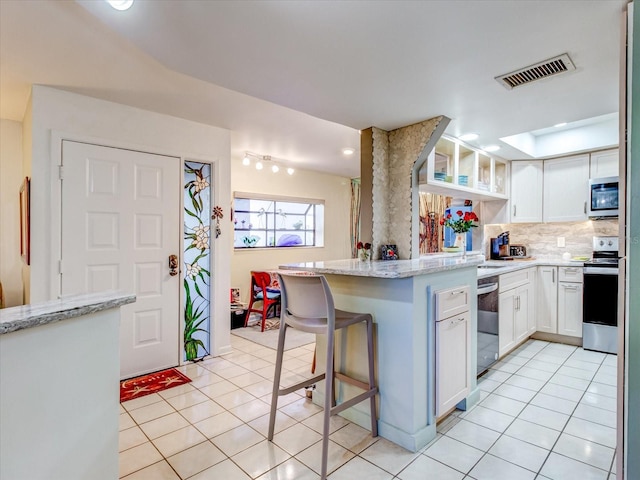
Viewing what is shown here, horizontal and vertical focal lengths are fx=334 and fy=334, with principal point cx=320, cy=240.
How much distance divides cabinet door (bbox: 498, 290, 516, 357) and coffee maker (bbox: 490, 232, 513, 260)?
4.55ft

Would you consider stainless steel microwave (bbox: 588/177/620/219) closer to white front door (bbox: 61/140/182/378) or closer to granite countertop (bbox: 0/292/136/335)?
white front door (bbox: 61/140/182/378)

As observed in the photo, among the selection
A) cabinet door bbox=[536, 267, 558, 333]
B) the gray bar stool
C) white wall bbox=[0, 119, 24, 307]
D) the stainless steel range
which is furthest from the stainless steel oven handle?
white wall bbox=[0, 119, 24, 307]

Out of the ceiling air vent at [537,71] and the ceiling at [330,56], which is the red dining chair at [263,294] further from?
the ceiling air vent at [537,71]

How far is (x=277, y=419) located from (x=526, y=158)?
4.23 meters

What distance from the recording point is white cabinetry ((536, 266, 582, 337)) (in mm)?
3752

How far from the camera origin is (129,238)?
117 inches

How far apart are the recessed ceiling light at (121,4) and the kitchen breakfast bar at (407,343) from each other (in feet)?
5.08

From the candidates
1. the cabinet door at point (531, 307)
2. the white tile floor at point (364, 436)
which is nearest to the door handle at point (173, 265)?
the white tile floor at point (364, 436)

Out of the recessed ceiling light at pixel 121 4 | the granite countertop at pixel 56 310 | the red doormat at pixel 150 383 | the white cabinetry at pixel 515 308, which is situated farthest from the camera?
the white cabinetry at pixel 515 308

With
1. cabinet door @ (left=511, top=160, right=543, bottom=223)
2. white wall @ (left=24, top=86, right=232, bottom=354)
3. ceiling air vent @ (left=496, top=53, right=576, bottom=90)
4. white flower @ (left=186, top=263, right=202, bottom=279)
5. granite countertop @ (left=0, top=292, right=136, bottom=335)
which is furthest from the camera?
cabinet door @ (left=511, top=160, right=543, bottom=223)

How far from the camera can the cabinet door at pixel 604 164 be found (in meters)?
3.83

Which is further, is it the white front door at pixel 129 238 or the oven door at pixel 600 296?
the oven door at pixel 600 296

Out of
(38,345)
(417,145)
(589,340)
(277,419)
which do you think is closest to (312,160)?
(417,145)

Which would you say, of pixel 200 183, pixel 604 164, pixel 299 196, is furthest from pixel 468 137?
pixel 299 196
